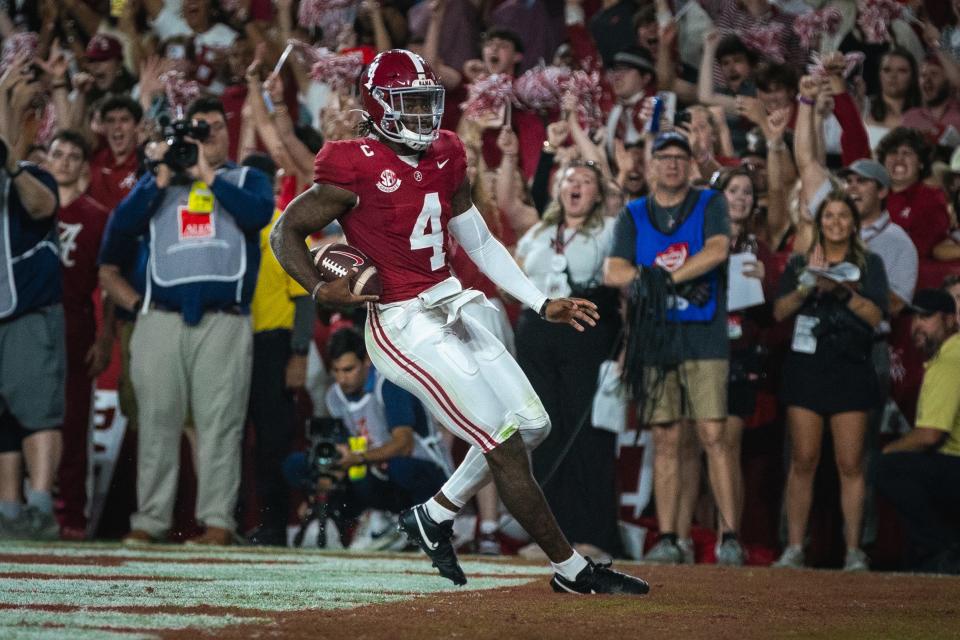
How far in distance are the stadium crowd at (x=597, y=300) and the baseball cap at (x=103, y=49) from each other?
5.27ft

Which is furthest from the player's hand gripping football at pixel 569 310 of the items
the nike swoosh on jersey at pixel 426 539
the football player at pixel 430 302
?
the nike swoosh on jersey at pixel 426 539

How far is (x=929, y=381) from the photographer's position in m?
8.62

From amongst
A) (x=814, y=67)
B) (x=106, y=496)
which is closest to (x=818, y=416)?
(x=814, y=67)

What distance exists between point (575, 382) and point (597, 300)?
0.53 metres

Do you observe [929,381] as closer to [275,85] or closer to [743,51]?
[743,51]

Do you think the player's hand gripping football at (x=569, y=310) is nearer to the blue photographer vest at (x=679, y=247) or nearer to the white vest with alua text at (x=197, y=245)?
the blue photographer vest at (x=679, y=247)

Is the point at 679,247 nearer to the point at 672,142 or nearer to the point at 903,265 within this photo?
the point at 672,142

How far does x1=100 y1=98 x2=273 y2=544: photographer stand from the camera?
947 centimetres

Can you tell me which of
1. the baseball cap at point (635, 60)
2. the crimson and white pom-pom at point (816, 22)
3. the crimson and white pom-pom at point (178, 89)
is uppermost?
the crimson and white pom-pom at point (816, 22)

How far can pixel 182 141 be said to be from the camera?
9414 millimetres

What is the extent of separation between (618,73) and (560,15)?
1736 mm

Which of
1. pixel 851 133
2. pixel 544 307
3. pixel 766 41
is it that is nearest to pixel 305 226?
pixel 544 307

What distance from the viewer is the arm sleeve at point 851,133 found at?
34.6 feet

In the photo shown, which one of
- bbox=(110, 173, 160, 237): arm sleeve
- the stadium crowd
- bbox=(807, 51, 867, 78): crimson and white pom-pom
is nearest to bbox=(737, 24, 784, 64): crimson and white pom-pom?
the stadium crowd
